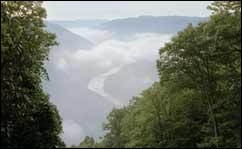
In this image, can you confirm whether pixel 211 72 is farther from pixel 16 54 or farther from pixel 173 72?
pixel 16 54

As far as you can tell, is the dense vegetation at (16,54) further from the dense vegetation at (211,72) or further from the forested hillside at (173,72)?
the dense vegetation at (211,72)

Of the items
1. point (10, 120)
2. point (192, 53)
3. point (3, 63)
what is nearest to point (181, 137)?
point (192, 53)

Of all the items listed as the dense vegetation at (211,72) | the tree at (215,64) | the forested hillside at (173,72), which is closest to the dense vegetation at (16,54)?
the forested hillside at (173,72)

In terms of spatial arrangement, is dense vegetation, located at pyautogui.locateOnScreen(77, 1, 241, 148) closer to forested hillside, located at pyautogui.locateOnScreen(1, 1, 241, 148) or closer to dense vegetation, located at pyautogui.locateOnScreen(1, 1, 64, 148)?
forested hillside, located at pyautogui.locateOnScreen(1, 1, 241, 148)

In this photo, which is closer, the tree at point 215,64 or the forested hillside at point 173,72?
the forested hillside at point 173,72

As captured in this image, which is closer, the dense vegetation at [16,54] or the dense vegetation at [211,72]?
the dense vegetation at [16,54]

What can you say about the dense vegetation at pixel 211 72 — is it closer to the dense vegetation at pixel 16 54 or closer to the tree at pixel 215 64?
the tree at pixel 215 64

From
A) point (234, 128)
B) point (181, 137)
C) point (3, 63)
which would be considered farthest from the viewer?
point (181, 137)

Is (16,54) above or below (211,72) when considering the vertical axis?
above

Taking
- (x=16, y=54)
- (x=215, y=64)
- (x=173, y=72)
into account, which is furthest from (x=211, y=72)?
(x=16, y=54)

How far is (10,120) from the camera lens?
63.4 feet

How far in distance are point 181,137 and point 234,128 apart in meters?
12.9

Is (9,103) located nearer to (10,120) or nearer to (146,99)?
(10,120)

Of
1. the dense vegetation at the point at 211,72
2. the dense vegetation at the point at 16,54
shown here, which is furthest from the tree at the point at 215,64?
the dense vegetation at the point at 16,54
